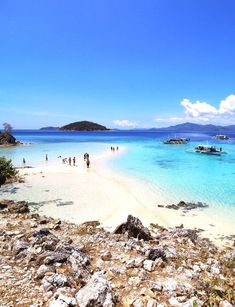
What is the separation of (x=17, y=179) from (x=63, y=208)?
14.4 m

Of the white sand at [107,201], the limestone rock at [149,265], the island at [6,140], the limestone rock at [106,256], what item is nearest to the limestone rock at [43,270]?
the limestone rock at [106,256]

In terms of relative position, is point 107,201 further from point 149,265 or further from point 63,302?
point 63,302

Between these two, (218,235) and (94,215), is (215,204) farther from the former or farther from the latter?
(94,215)

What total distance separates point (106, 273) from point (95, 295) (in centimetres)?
170

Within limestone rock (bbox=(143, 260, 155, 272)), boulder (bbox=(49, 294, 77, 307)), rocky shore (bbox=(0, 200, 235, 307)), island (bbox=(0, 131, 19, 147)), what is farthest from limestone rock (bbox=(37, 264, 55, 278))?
island (bbox=(0, 131, 19, 147))

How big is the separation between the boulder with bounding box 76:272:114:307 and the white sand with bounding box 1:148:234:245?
10.9 meters

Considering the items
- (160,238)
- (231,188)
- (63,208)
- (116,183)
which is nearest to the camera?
(160,238)

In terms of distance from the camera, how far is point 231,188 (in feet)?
101

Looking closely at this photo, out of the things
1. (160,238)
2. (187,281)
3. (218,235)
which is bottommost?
(218,235)

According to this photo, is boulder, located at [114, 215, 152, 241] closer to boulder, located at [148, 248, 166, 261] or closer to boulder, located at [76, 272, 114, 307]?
boulder, located at [148, 248, 166, 261]

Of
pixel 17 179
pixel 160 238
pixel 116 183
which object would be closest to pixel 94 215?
pixel 160 238

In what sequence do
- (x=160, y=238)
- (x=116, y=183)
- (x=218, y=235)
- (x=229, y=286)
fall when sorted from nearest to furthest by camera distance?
(x=229, y=286), (x=160, y=238), (x=218, y=235), (x=116, y=183)

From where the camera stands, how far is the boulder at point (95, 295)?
6.88 meters

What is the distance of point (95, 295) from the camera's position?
7.09 meters
